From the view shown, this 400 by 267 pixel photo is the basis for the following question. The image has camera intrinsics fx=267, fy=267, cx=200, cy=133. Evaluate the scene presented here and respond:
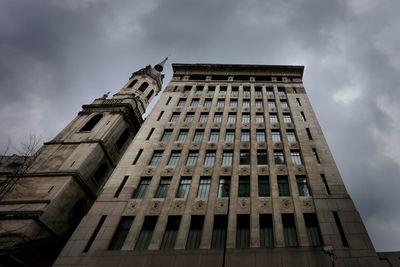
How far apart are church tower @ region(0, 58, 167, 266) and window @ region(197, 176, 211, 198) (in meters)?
12.7

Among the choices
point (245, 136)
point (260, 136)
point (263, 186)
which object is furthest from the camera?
point (245, 136)

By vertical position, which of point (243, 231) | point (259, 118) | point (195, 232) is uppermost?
point (259, 118)

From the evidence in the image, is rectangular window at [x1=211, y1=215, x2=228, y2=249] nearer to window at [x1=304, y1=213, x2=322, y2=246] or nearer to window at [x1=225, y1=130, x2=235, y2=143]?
window at [x1=304, y1=213, x2=322, y2=246]

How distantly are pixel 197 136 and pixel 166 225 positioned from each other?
433 inches

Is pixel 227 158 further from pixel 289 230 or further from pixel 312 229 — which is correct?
pixel 312 229

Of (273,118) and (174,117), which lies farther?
(174,117)

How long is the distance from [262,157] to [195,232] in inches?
373

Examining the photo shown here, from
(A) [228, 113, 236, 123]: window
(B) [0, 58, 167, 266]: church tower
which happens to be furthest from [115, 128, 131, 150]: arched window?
(A) [228, 113, 236, 123]: window

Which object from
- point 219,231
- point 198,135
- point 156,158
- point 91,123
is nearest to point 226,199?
point 219,231

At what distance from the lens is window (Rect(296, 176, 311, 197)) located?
66.8 ft

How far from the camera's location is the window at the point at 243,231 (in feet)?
57.1

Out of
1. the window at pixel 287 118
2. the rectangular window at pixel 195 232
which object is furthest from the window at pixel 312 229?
the window at pixel 287 118

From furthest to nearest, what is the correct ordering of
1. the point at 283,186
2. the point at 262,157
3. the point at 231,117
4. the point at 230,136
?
the point at 231,117 → the point at 230,136 → the point at 262,157 → the point at 283,186

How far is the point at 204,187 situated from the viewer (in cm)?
2170
